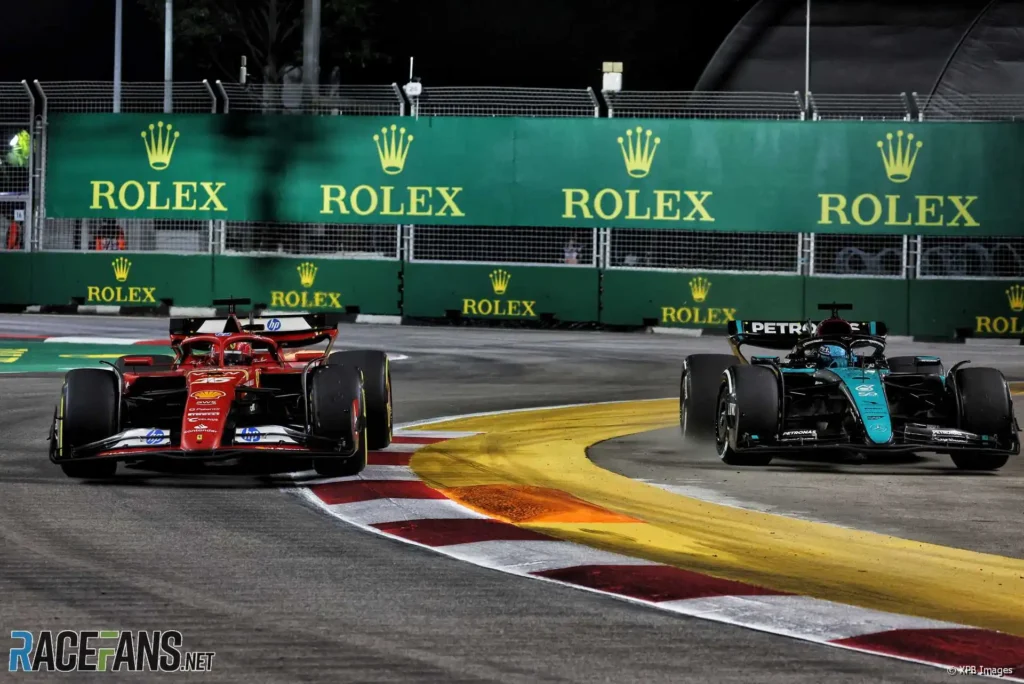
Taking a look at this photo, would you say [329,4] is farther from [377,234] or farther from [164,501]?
[164,501]

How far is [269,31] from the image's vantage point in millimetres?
43969

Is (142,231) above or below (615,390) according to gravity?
above

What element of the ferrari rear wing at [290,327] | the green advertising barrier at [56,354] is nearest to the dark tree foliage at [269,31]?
the green advertising barrier at [56,354]

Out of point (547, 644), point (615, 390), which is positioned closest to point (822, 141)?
point (615, 390)

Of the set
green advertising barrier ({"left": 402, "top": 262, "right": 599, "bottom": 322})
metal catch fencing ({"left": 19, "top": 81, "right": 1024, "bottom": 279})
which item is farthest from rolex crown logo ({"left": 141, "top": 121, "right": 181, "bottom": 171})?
green advertising barrier ({"left": 402, "top": 262, "right": 599, "bottom": 322})

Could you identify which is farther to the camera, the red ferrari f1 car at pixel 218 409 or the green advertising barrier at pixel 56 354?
the green advertising barrier at pixel 56 354

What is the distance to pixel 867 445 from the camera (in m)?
11.2

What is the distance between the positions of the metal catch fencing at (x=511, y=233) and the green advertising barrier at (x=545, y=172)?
27 cm

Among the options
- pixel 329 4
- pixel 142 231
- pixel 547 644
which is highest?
pixel 329 4

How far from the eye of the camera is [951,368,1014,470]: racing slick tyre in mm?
11289

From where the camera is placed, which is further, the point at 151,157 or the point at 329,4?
the point at 329,4

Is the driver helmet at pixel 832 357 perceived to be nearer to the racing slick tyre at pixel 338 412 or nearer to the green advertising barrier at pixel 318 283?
the racing slick tyre at pixel 338 412

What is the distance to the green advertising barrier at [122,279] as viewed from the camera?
1061 inches

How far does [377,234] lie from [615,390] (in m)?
10.0
